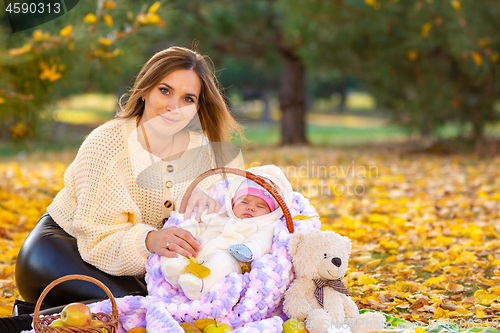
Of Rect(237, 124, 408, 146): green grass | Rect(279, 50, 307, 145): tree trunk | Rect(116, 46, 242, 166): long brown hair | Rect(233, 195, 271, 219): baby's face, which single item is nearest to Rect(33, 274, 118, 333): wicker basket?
Rect(233, 195, 271, 219): baby's face

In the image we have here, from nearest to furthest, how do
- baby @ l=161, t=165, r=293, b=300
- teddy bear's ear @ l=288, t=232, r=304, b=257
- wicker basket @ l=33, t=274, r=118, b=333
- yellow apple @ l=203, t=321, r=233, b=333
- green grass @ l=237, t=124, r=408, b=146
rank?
wicker basket @ l=33, t=274, r=118, b=333 → yellow apple @ l=203, t=321, r=233, b=333 → baby @ l=161, t=165, r=293, b=300 → teddy bear's ear @ l=288, t=232, r=304, b=257 → green grass @ l=237, t=124, r=408, b=146

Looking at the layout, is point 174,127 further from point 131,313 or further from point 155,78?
point 131,313

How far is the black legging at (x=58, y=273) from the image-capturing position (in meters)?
2.00

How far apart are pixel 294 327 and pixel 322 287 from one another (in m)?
0.21

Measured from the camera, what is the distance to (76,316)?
1.55m

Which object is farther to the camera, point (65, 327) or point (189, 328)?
point (189, 328)

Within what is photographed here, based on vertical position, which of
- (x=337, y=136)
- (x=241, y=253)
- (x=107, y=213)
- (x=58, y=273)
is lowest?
(x=337, y=136)

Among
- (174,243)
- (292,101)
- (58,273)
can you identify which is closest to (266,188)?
(174,243)

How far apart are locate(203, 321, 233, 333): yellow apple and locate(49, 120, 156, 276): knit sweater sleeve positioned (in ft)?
1.51

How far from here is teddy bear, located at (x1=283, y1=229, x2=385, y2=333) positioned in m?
1.79

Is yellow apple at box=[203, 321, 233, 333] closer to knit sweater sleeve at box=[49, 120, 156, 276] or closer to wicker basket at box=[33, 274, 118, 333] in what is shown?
wicker basket at box=[33, 274, 118, 333]

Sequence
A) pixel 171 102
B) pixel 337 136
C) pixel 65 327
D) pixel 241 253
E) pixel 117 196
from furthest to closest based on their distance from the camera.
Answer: pixel 337 136
pixel 171 102
pixel 117 196
pixel 241 253
pixel 65 327

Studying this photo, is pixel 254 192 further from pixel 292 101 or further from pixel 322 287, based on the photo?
pixel 292 101

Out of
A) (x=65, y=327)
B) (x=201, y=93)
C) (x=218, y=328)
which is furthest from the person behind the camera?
(x=201, y=93)
